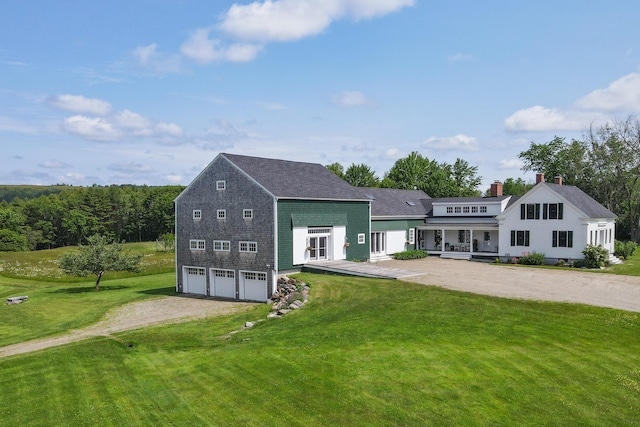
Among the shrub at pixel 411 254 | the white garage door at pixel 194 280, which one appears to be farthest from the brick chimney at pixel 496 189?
the white garage door at pixel 194 280

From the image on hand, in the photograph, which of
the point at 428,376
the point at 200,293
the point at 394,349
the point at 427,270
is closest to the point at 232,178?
the point at 200,293

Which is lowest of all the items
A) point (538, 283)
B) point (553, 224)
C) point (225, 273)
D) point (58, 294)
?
point (58, 294)

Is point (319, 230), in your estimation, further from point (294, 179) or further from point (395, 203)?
point (395, 203)

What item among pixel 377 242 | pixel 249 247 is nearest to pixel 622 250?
pixel 377 242

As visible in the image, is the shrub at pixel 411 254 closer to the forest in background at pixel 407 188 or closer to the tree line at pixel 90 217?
the forest in background at pixel 407 188

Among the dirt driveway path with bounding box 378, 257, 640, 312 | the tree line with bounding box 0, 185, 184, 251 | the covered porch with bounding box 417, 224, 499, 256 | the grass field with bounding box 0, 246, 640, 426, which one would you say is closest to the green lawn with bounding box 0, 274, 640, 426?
the grass field with bounding box 0, 246, 640, 426

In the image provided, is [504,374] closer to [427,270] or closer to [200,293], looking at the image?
[427,270]
